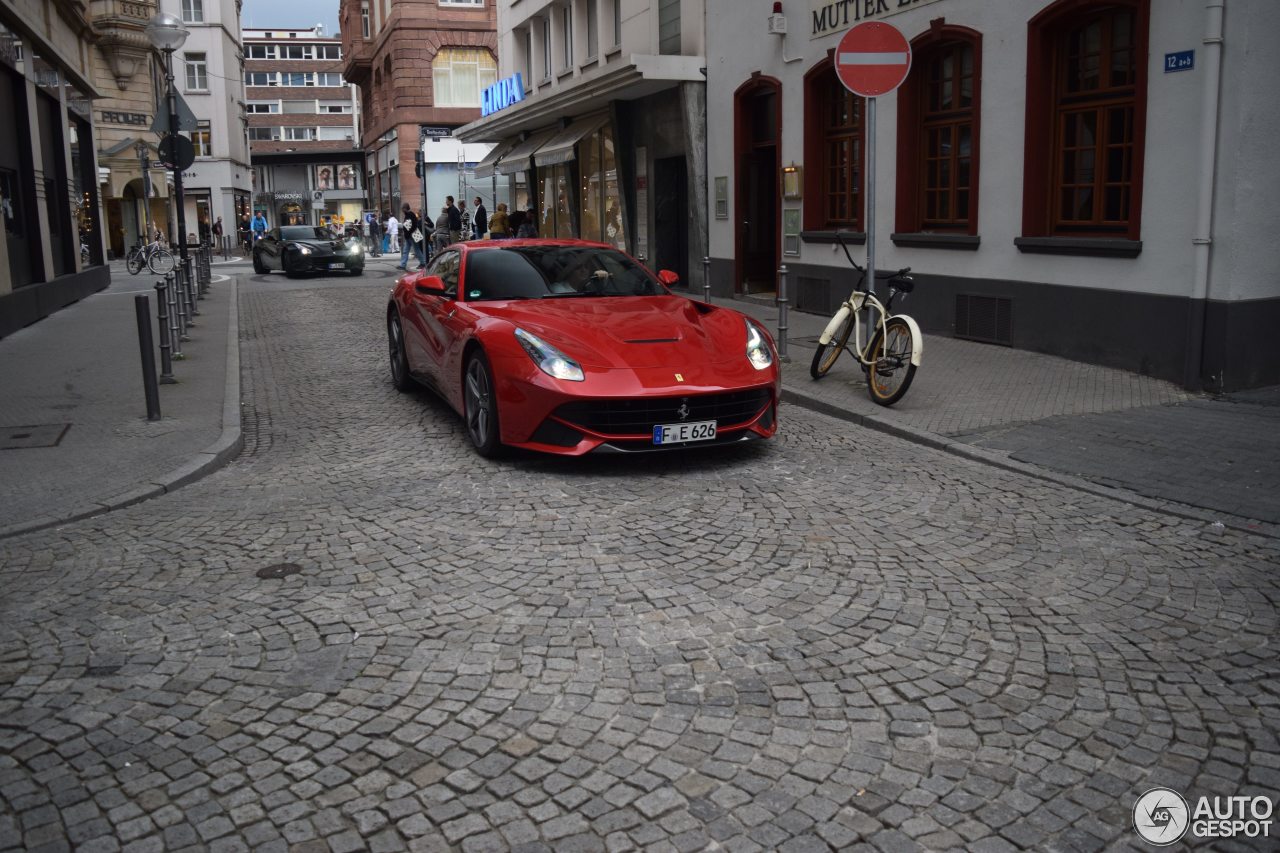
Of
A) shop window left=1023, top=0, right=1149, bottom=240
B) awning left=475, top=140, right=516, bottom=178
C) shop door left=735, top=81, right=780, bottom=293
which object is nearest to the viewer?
shop window left=1023, top=0, right=1149, bottom=240

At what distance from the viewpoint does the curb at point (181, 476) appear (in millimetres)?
6254

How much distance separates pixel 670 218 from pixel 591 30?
7.19 m

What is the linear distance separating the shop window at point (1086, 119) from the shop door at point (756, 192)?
6531 mm

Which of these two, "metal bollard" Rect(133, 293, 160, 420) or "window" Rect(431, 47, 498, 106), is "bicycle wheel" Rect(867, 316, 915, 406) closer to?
"metal bollard" Rect(133, 293, 160, 420)

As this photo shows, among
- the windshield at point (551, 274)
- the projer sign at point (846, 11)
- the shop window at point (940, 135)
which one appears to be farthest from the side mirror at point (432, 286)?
the projer sign at point (846, 11)

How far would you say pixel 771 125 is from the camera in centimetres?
1814

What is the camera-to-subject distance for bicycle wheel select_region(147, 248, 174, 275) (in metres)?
34.2

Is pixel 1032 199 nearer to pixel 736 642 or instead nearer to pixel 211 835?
pixel 736 642

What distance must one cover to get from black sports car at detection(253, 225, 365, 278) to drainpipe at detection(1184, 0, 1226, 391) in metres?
24.4

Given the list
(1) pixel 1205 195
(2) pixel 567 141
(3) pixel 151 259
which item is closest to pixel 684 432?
(1) pixel 1205 195

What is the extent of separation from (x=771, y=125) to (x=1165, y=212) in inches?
354

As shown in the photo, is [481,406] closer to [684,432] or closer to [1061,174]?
[684,432]

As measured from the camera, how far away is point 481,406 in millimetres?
7707

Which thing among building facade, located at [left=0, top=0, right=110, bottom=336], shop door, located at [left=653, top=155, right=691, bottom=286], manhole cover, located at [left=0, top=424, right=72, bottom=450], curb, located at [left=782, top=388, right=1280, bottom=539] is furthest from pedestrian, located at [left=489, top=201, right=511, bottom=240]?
manhole cover, located at [left=0, top=424, right=72, bottom=450]
